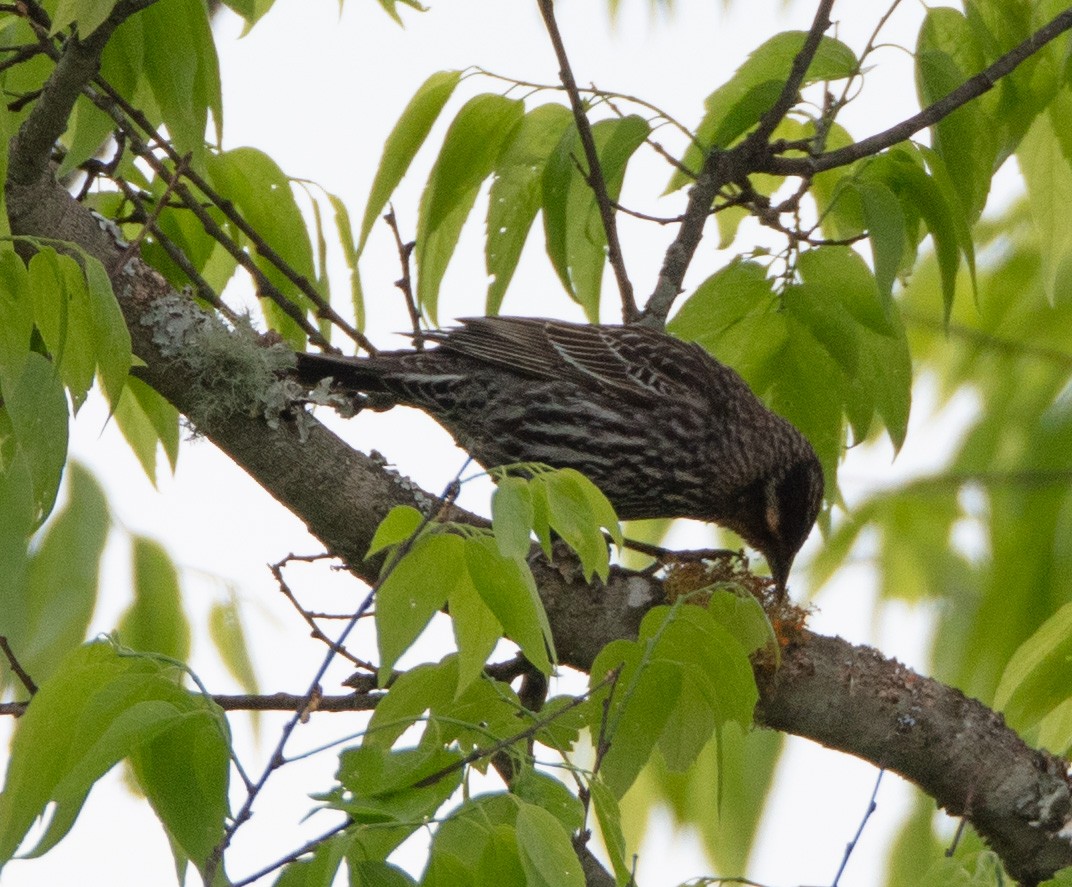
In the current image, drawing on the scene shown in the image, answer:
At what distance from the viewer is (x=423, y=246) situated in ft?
11.7

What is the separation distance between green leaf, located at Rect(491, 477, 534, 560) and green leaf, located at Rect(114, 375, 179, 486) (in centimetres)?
156

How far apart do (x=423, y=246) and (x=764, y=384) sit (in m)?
0.91

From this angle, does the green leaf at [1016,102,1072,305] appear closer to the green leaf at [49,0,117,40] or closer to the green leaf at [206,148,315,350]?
the green leaf at [206,148,315,350]

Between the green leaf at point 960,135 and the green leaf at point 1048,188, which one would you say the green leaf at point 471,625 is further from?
the green leaf at point 1048,188

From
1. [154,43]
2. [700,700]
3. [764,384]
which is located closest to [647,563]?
[764,384]

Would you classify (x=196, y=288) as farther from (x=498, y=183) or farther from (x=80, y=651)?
(x=80, y=651)

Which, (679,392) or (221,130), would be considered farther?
(679,392)

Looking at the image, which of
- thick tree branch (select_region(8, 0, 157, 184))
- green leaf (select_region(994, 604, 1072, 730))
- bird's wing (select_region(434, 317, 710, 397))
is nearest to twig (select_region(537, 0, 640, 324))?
thick tree branch (select_region(8, 0, 157, 184))

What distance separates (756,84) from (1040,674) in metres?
1.56

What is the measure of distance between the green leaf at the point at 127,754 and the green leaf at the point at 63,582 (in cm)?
178

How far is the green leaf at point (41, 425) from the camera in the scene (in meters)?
2.28

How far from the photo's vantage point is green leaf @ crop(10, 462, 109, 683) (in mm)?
3963

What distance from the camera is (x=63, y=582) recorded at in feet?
13.2

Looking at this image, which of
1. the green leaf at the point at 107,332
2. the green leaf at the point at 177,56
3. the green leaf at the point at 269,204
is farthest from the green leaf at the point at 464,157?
the green leaf at the point at 107,332
